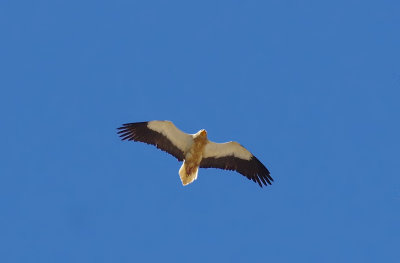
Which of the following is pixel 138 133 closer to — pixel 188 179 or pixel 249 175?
pixel 188 179

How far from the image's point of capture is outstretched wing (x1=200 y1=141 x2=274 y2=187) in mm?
21719

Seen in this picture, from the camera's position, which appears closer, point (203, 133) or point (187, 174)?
point (203, 133)

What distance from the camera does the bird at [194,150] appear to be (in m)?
21.3

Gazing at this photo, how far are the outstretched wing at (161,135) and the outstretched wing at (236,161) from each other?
696 millimetres

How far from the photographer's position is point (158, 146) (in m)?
21.6

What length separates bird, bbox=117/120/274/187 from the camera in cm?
2131

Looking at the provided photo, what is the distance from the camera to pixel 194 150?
69.9 ft

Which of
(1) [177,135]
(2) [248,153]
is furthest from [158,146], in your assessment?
(2) [248,153]

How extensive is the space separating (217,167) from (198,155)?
84 centimetres

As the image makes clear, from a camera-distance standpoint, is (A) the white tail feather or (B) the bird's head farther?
(A) the white tail feather

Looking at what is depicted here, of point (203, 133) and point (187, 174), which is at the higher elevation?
point (203, 133)

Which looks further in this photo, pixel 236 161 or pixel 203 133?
pixel 236 161

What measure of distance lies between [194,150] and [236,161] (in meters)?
1.48

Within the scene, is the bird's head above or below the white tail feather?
above
